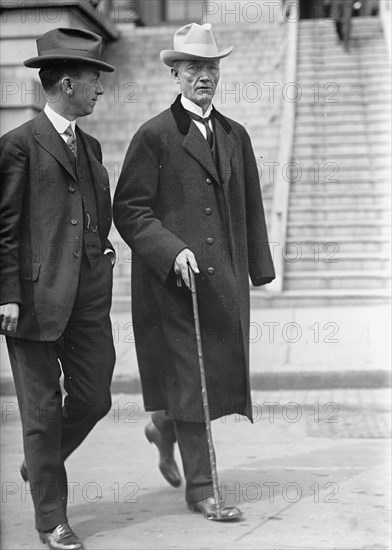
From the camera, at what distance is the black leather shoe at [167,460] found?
5414 millimetres

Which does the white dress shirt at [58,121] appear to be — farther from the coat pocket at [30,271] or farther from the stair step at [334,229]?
the stair step at [334,229]

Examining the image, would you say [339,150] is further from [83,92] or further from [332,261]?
[83,92]

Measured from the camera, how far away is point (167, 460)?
17.8 feet

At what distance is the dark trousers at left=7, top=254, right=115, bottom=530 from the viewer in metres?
4.41

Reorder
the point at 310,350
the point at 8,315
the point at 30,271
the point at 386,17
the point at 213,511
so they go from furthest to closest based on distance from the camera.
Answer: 1. the point at 386,17
2. the point at 310,350
3. the point at 213,511
4. the point at 30,271
5. the point at 8,315

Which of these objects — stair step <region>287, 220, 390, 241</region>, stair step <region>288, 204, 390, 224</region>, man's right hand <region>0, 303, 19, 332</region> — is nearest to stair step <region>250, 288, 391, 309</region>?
stair step <region>287, 220, 390, 241</region>

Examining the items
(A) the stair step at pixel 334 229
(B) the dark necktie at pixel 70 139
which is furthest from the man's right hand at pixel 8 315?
(A) the stair step at pixel 334 229

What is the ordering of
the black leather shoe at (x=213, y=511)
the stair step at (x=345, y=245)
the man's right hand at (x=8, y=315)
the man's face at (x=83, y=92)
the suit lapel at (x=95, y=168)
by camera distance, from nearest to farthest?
the man's right hand at (x=8, y=315) → the man's face at (x=83, y=92) → the suit lapel at (x=95, y=168) → the black leather shoe at (x=213, y=511) → the stair step at (x=345, y=245)

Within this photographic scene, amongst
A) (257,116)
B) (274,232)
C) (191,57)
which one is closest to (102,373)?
(191,57)

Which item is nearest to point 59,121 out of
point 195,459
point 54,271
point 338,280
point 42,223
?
point 42,223

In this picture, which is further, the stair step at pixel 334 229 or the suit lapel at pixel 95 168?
the stair step at pixel 334 229

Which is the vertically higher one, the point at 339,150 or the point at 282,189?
the point at 339,150

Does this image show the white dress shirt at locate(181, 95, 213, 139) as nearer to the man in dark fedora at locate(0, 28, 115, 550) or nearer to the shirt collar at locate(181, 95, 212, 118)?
the shirt collar at locate(181, 95, 212, 118)

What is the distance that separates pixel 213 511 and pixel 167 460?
2.27ft
